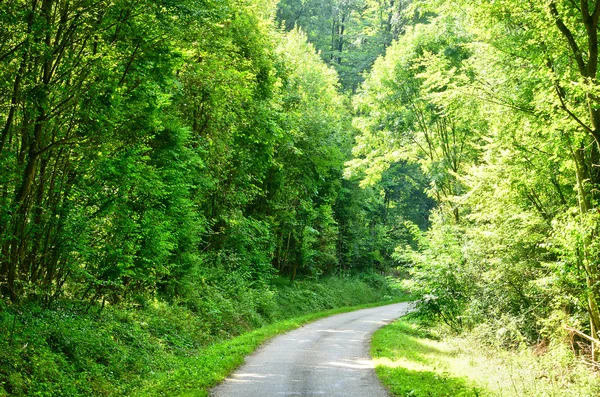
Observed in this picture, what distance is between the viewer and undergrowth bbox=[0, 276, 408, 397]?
8078 millimetres

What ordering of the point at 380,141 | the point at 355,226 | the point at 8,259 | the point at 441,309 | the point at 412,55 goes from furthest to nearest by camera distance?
the point at 355,226, the point at 380,141, the point at 412,55, the point at 441,309, the point at 8,259

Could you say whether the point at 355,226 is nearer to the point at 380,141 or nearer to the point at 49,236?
the point at 380,141

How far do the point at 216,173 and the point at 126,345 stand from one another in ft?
35.1

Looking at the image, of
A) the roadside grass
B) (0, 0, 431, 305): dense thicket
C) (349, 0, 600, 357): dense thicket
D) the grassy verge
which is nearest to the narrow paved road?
the roadside grass

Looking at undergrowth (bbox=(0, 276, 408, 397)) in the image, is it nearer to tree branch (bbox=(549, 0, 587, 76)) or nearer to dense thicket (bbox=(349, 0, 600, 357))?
dense thicket (bbox=(349, 0, 600, 357))

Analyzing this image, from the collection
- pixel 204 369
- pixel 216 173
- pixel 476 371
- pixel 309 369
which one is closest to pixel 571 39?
pixel 476 371

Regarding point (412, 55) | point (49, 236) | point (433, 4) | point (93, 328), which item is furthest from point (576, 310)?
point (412, 55)

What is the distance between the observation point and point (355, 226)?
43.0m

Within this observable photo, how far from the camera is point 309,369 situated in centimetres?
1243

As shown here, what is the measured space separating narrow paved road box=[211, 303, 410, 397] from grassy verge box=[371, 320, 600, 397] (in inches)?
22.2

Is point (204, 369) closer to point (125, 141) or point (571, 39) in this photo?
point (125, 141)

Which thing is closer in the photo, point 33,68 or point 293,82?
point 33,68

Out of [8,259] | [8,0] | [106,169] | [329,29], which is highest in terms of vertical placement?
[329,29]

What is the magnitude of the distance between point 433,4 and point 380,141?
15073mm
